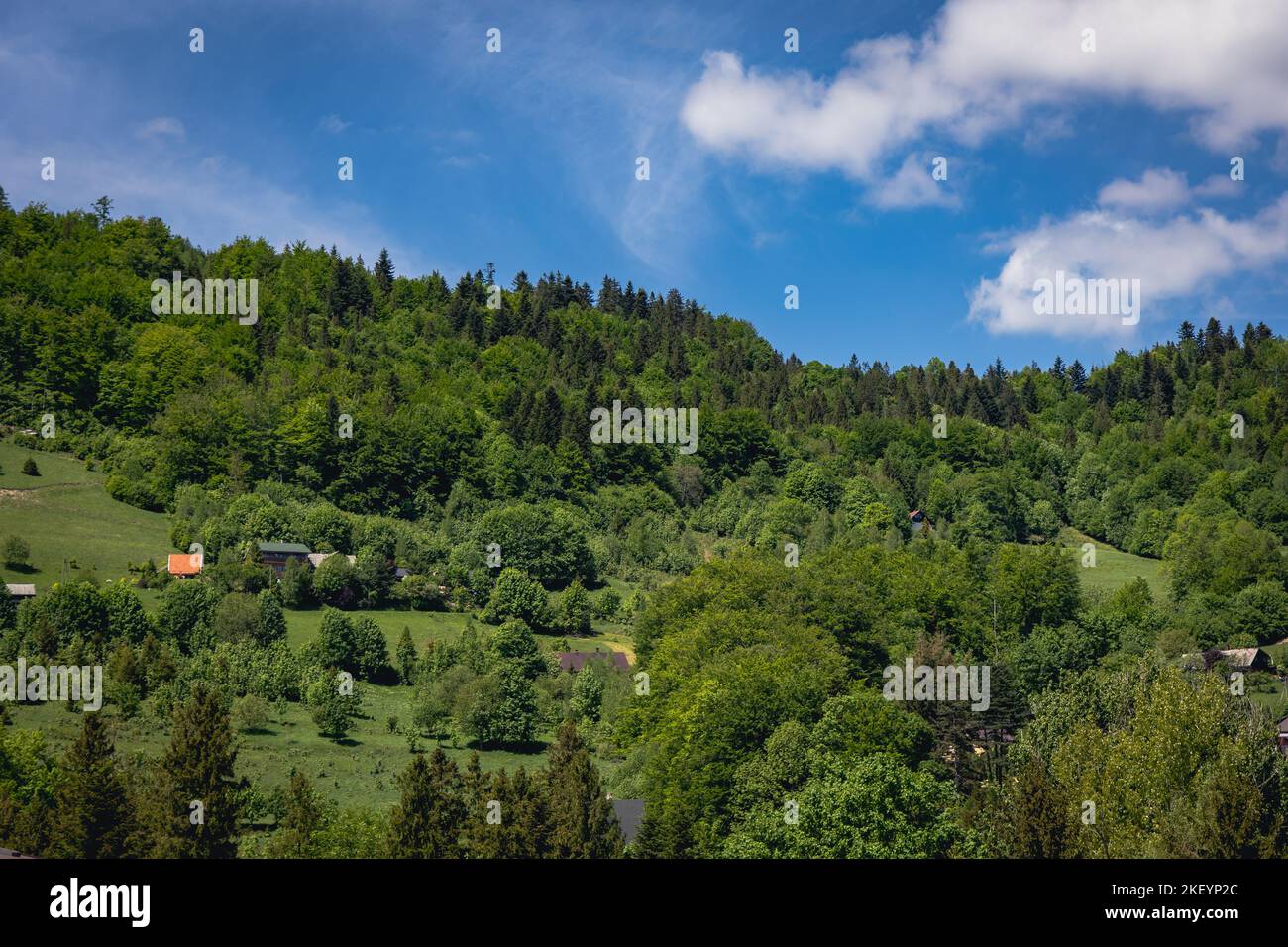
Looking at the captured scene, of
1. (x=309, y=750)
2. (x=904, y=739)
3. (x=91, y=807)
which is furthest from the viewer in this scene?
(x=309, y=750)

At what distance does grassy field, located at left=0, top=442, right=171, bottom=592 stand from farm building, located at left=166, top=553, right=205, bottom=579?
8.49ft

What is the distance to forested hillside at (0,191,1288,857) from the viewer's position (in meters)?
42.8

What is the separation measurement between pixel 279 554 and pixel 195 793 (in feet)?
178

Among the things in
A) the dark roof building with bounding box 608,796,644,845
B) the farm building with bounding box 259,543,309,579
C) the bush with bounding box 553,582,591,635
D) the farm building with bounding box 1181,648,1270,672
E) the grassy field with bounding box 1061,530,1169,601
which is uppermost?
the farm building with bounding box 259,543,309,579

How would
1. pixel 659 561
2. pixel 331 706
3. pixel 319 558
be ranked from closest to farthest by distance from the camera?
1. pixel 331 706
2. pixel 319 558
3. pixel 659 561

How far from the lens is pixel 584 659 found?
8600 centimetres

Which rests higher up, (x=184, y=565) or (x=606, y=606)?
(x=184, y=565)

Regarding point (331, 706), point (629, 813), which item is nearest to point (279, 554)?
point (331, 706)

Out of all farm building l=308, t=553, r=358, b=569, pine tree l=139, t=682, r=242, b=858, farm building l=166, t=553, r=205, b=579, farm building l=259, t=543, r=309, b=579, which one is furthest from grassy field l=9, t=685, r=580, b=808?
farm building l=259, t=543, r=309, b=579

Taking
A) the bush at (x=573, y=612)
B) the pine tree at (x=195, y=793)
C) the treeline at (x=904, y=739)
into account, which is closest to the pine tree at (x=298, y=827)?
the pine tree at (x=195, y=793)

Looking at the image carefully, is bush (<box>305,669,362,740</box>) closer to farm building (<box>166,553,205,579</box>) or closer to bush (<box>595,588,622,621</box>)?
farm building (<box>166,553,205,579</box>)

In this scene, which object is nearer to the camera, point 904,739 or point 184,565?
point 904,739

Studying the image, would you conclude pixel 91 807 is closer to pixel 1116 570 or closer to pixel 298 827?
pixel 298 827
